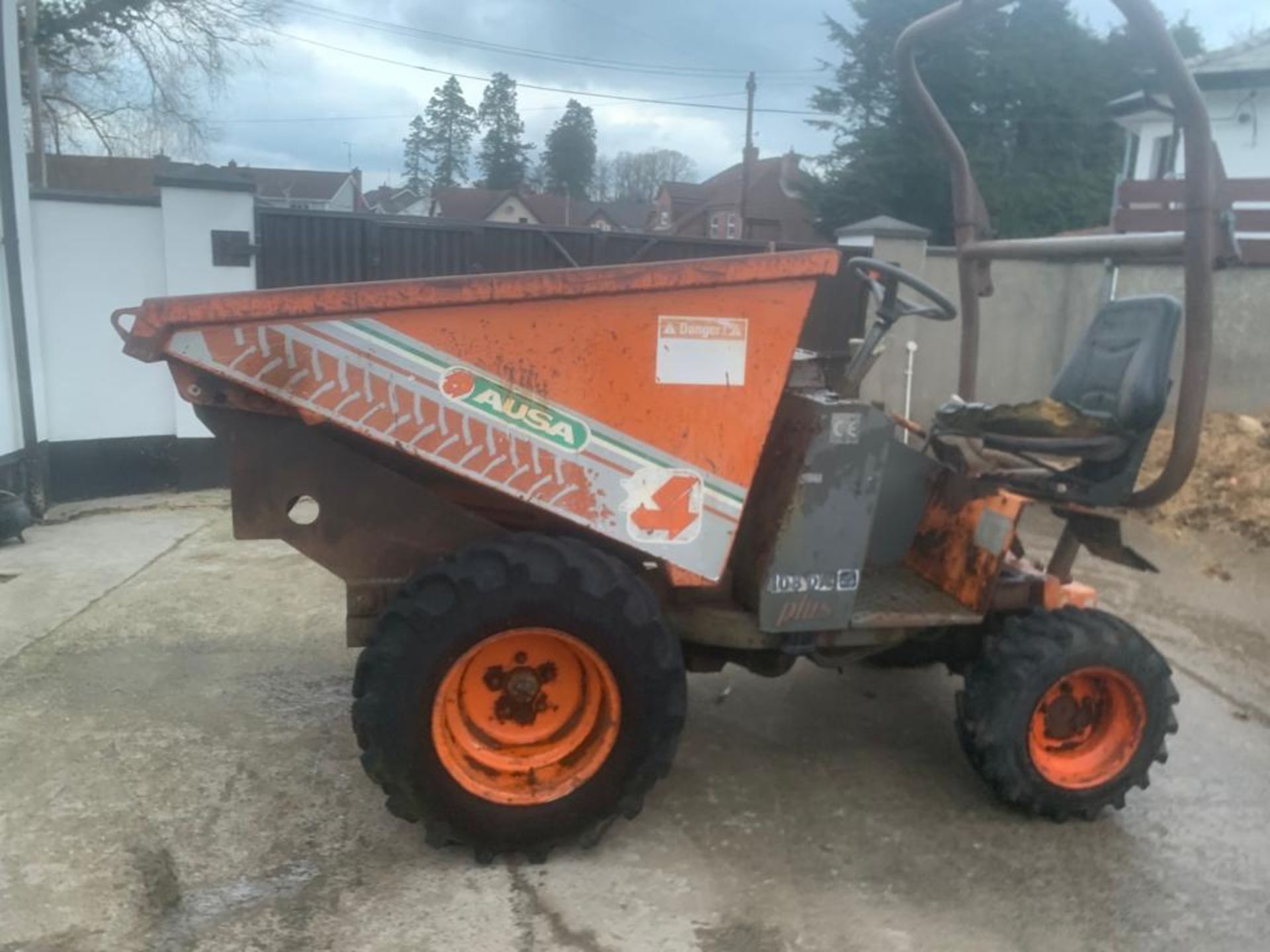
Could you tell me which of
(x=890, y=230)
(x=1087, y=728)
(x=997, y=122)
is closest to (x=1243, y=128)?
(x=997, y=122)

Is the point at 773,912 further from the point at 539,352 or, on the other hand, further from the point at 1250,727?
the point at 1250,727

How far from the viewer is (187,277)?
774 centimetres

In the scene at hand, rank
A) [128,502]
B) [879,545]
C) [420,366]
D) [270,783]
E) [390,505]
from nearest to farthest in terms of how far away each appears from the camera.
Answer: [420,366] < [390,505] < [270,783] < [879,545] < [128,502]

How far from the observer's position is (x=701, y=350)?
10.2ft

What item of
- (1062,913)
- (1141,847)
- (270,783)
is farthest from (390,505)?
(1141,847)

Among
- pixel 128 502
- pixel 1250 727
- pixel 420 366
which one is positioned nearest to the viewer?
pixel 420 366

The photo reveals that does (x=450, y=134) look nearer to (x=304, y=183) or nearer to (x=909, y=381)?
(x=304, y=183)

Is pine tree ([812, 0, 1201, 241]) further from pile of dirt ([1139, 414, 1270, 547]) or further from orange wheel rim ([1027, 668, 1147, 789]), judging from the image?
orange wheel rim ([1027, 668, 1147, 789])

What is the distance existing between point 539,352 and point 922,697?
252 centimetres

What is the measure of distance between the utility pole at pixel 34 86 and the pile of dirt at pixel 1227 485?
623 inches

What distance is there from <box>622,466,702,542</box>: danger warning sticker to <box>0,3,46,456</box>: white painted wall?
17.5 ft

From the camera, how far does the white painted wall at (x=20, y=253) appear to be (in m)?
6.81

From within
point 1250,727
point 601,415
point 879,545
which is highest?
point 601,415

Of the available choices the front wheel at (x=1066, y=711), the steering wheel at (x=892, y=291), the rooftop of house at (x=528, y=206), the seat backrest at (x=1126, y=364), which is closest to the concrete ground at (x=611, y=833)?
the front wheel at (x=1066, y=711)
